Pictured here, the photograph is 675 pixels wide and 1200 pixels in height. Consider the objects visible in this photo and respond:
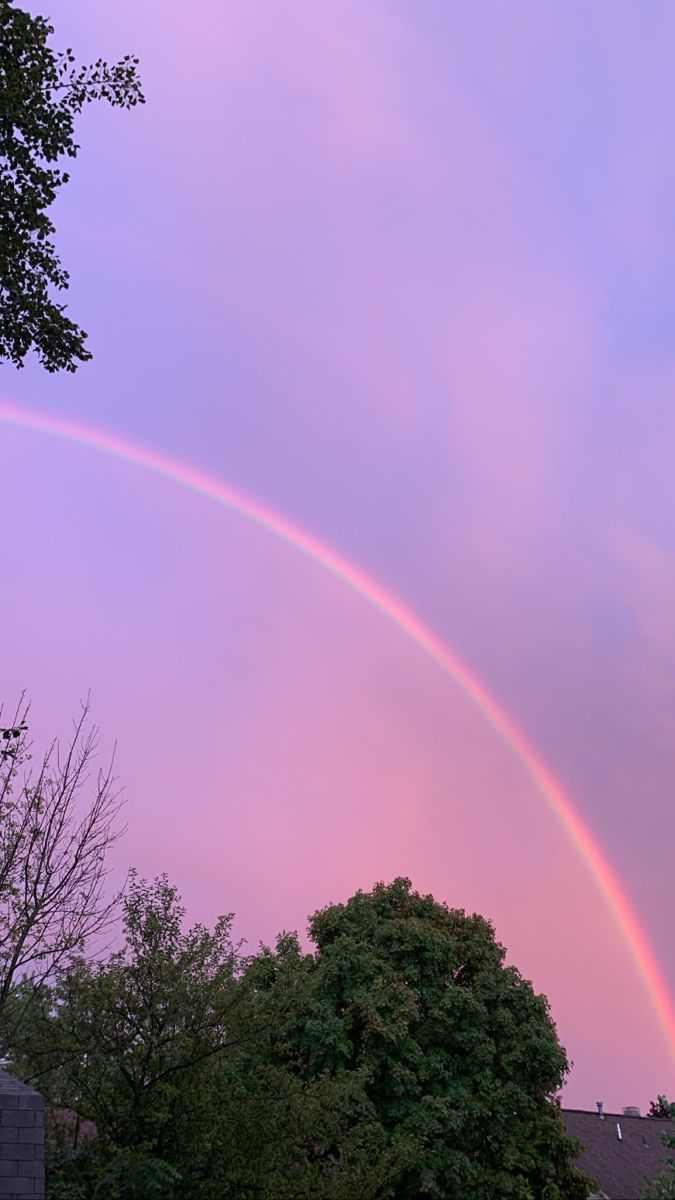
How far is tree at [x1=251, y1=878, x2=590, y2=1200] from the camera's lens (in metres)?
27.4

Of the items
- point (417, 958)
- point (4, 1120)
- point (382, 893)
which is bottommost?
point (4, 1120)

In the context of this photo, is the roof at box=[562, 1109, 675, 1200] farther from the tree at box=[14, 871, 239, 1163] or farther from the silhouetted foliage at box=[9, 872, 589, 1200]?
the tree at box=[14, 871, 239, 1163]

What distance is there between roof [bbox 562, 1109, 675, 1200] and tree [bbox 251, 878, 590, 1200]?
52.4ft

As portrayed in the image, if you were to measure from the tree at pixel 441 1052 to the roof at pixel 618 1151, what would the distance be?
1599 cm

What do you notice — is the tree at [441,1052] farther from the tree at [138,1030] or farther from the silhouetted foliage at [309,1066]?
the tree at [138,1030]

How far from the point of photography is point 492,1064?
1177 inches

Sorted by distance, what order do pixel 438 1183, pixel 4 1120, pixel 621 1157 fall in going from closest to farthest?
pixel 4 1120 < pixel 438 1183 < pixel 621 1157

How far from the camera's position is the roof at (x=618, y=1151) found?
4362cm

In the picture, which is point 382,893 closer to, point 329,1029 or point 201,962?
point 329,1029

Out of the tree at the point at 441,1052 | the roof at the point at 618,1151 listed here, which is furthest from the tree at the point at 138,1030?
the roof at the point at 618,1151

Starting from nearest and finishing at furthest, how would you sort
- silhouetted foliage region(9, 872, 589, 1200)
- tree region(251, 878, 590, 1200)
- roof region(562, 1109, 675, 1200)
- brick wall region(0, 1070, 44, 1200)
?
brick wall region(0, 1070, 44, 1200), silhouetted foliage region(9, 872, 589, 1200), tree region(251, 878, 590, 1200), roof region(562, 1109, 675, 1200)

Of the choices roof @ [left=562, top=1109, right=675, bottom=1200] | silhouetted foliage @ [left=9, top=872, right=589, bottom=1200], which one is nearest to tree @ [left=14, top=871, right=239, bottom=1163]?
silhouetted foliage @ [left=9, top=872, right=589, bottom=1200]

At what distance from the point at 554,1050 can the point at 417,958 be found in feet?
16.7

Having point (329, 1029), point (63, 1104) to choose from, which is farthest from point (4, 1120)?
point (329, 1029)
